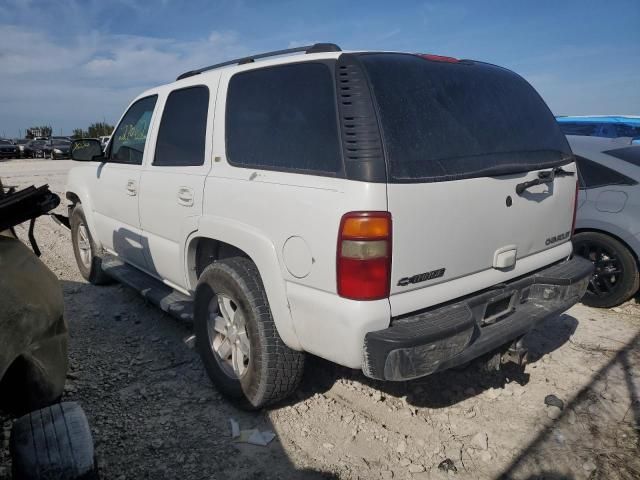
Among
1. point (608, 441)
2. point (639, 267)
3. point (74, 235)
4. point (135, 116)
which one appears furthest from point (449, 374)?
point (74, 235)

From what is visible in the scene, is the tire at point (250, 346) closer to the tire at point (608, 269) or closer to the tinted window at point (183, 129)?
the tinted window at point (183, 129)

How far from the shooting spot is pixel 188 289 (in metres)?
3.43

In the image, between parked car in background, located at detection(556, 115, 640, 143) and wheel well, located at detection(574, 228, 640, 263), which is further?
parked car in background, located at detection(556, 115, 640, 143)

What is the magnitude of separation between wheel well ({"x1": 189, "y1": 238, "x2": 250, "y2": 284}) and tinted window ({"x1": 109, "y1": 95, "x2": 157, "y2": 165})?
1.13 meters

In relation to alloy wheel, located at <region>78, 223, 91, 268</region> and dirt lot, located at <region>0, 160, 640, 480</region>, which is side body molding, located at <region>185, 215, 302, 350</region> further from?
alloy wheel, located at <region>78, 223, 91, 268</region>

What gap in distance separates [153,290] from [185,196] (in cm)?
106

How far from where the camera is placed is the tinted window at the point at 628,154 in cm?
459

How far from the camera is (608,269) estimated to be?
15.2ft

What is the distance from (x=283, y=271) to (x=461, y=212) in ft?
3.03

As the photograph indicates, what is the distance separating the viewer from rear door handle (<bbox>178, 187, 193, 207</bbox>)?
3135 millimetres

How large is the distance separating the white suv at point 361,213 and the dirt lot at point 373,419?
31 cm

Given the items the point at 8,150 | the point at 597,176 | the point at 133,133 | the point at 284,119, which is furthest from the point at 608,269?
the point at 8,150

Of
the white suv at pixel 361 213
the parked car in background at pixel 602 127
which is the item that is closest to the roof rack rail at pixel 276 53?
the white suv at pixel 361 213

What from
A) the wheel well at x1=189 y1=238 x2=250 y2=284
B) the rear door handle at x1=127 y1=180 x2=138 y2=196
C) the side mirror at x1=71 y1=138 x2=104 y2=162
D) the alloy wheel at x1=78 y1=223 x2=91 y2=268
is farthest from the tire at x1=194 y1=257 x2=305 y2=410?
the alloy wheel at x1=78 y1=223 x2=91 y2=268
